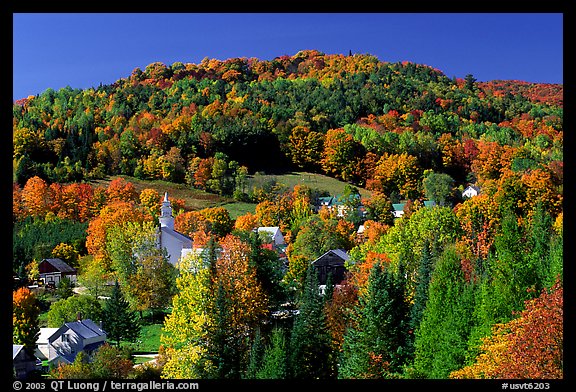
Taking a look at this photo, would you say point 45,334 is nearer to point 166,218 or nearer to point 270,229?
point 166,218

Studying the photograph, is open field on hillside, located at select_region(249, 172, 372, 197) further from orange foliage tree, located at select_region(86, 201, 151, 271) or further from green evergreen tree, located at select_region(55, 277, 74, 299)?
green evergreen tree, located at select_region(55, 277, 74, 299)

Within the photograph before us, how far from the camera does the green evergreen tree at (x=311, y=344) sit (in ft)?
55.1

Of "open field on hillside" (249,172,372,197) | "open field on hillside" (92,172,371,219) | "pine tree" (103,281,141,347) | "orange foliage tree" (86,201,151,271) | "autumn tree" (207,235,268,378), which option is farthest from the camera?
"open field on hillside" (249,172,372,197)

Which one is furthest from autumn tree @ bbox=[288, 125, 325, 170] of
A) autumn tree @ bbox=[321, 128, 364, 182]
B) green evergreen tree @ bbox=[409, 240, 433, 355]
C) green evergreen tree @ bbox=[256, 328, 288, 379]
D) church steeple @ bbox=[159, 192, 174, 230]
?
green evergreen tree @ bbox=[256, 328, 288, 379]

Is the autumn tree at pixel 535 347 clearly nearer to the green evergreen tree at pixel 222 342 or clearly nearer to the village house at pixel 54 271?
the green evergreen tree at pixel 222 342

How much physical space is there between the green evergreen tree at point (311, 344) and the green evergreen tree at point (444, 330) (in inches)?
103

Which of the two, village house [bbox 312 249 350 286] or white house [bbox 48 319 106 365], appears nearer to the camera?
white house [bbox 48 319 106 365]

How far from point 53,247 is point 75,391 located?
32284 mm

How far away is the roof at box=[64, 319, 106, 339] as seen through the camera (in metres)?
23.3

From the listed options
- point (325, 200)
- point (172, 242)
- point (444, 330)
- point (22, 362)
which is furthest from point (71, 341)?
point (325, 200)

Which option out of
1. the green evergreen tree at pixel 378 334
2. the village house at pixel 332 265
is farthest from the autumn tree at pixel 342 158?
the green evergreen tree at pixel 378 334

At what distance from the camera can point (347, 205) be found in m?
45.9

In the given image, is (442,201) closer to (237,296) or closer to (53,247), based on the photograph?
(53,247)

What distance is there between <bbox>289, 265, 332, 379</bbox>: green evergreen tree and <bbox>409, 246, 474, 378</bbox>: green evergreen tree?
103 inches
